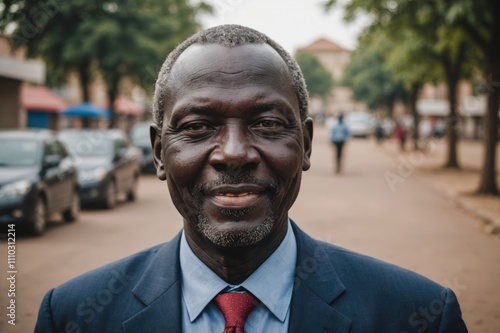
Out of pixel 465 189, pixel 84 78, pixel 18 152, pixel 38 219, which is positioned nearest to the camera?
pixel 38 219

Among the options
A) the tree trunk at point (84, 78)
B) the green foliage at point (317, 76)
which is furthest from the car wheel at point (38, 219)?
the green foliage at point (317, 76)

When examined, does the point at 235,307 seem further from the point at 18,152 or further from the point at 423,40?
the point at 423,40

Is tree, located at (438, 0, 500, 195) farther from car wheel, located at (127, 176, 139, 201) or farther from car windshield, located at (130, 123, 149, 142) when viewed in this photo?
car windshield, located at (130, 123, 149, 142)

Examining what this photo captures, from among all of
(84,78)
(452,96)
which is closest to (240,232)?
(452,96)

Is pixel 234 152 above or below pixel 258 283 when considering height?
above

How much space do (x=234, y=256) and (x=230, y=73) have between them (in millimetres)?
628

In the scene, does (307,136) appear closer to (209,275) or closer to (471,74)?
(209,275)

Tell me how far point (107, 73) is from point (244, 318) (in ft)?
91.7

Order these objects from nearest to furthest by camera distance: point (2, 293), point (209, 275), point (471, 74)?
point (209, 275)
point (2, 293)
point (471, 74)

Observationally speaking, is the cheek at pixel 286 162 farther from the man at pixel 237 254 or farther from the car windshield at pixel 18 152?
the car windshield at pixel 18 152

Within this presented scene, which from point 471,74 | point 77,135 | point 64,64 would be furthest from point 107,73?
point 471,74

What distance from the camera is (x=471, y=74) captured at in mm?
24219

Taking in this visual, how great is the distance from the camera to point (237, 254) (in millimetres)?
2004

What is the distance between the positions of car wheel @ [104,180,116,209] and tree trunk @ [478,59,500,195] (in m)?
8.98
